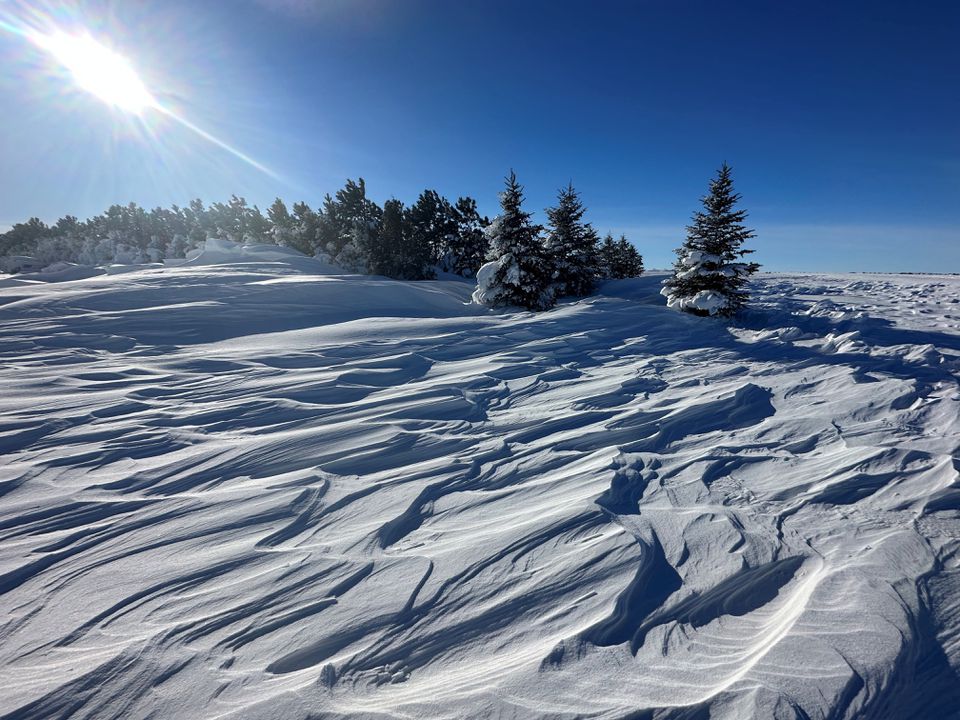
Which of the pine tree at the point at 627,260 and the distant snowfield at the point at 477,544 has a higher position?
the pine tree at the point at 627,260

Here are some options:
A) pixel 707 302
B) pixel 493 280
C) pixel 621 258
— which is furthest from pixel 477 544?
pixel 621 258

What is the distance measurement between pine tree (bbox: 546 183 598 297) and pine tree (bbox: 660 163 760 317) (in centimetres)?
769

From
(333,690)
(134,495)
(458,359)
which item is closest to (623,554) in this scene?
(333,690)

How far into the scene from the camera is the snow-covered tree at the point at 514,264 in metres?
15.5

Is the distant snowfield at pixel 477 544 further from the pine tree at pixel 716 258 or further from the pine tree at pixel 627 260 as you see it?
the pine tree at pixel 627 260

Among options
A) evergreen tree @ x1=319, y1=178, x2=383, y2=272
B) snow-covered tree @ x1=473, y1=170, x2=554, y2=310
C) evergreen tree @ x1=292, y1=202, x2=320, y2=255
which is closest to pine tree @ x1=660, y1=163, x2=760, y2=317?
snow-covered tree @ x1=473, y1=170, x2=554, y2=310

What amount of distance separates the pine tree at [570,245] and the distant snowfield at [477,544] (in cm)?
1654

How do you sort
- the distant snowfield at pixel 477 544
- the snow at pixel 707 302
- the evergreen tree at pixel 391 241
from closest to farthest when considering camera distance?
the distant snowfield at pixel 477 544 → the snow at pixel 707 302 → the evergreen tree at pixel 391 241

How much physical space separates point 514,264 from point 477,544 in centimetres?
1449

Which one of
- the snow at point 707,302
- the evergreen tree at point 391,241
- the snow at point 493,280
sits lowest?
the snow at point 707,302

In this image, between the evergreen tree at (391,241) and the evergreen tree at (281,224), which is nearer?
the evergreen tree at (391,241)

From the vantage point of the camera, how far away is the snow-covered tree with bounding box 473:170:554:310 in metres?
15.5

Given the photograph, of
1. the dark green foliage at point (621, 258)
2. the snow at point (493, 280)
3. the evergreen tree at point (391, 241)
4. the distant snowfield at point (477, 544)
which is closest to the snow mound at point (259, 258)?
the snow at point (493, 280)

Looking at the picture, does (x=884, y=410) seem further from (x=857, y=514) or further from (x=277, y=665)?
(x=277, y=665)
